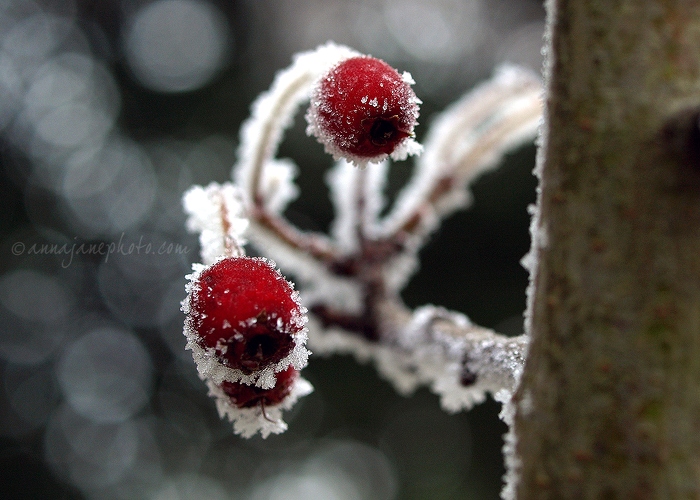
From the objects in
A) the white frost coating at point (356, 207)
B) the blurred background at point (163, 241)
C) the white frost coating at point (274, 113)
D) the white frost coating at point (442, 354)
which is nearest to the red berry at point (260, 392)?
the white frost coating at point (442, 354)

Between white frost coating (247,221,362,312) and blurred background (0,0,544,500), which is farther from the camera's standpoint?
blurred background (0,0,544,500)

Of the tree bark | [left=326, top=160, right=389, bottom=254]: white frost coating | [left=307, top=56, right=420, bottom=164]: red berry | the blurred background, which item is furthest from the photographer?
the blurred background

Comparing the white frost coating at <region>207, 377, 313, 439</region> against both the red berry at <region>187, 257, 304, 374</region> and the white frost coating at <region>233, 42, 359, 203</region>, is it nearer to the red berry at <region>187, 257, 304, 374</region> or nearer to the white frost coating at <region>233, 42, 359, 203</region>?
the red berry at <region>187, 257, 304, 374</region>

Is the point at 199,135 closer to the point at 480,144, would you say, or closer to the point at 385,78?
the point at 480,144

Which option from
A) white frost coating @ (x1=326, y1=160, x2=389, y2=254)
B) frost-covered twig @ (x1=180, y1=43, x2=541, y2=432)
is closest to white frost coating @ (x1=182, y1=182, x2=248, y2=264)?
frost-covered twig @ (x1=180, y1=43, x2=541, y2=432)

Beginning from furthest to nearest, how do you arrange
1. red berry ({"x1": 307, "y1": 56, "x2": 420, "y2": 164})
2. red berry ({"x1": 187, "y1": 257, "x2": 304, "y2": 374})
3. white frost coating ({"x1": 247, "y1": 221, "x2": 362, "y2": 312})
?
white frost coating ({"x1": 247, "y1": 221, "x2": 362, "y2": 312}) → red berry ({"x1": 307, "y1": 56, "x2": 420, "y2": 164}) → red berry ({"x1": 187, "y1": 257, "x2": 304, "y2": 374})

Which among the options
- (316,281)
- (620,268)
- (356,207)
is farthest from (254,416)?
(356,207)
